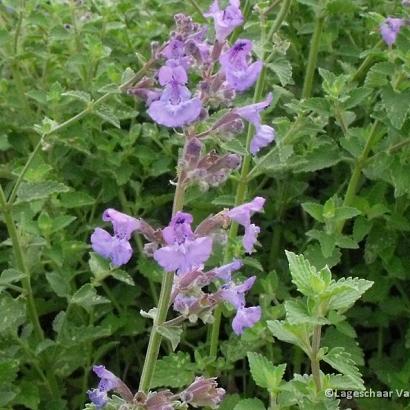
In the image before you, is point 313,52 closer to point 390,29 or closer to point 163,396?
point 390,29

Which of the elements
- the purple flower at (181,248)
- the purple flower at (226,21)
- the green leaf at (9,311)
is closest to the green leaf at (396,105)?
the purple flower at (226,21)

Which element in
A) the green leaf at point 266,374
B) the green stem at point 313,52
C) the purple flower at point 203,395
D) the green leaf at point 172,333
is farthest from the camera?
the green stem at point 313,52

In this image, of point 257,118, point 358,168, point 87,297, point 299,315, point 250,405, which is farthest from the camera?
point 358,168

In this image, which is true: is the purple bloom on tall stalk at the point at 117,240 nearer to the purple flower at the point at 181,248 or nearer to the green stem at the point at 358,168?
the purple flower at the point at 181,248

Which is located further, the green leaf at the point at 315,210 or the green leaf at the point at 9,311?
the green leaf at the point at 315,210

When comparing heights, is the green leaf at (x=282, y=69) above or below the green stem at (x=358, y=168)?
above

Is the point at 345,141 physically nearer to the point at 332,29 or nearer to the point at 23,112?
the point at 332,29

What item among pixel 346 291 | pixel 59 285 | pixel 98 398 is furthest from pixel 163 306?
pixel 59 285

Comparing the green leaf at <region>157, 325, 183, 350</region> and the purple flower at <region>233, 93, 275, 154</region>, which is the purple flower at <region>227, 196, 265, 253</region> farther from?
the green leaf at <region>157, 325, 183, 350</region>
